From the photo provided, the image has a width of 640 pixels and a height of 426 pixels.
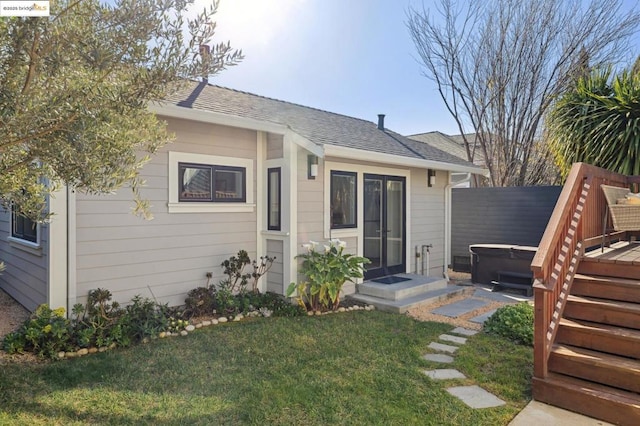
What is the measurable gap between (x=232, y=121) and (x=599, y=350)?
4.87 m

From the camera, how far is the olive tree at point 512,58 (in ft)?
36.2

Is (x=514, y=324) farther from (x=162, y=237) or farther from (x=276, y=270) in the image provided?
(x=162, y=237)

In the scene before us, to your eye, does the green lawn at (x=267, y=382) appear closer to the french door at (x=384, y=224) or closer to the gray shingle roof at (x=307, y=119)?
the french door at (x=384, y=224)

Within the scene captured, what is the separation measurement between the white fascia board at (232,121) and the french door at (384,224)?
1802 mm

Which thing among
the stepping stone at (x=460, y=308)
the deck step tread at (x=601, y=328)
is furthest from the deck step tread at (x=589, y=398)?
the stepping stone at (x=460, y=308)

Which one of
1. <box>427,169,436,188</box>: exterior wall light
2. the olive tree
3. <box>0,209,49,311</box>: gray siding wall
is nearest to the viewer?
<box>0,209,49,311</box>: gray siding wall

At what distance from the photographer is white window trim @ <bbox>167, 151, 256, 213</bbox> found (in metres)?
5.41

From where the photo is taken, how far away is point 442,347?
4.50 metres

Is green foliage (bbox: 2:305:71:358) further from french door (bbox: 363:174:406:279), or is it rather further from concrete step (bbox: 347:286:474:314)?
french door (bbox: 363:174:406:279)

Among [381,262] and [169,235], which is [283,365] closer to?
[169,235]

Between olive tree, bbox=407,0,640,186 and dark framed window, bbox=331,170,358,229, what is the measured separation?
729 centimetres

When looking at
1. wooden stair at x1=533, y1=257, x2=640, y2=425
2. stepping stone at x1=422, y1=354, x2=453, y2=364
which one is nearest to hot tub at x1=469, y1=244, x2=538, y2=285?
wooden stair at x1=533, y1=257, x2=640, y2=425

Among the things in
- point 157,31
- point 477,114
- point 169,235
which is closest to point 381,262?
point 169,235

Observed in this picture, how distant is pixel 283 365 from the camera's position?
3896 millimetres
